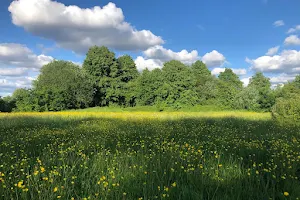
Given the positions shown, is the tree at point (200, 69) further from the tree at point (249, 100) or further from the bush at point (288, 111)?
the bush at point (288, 111)

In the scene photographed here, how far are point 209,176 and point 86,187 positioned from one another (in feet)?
6.84

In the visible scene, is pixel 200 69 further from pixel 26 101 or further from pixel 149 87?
pixel 26 101

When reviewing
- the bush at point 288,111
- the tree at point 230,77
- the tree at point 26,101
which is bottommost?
the bush at point 288,111

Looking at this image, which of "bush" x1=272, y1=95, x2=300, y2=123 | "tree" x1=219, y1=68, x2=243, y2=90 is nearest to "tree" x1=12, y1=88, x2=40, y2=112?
"bush" x1=272, y1=95, x2=300, y2=123

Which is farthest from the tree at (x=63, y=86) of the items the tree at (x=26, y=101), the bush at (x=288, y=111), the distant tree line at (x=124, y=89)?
the bush at (x=288, y=111)

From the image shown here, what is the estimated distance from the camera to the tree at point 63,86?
4062 cm

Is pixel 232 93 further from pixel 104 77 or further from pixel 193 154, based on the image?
pixel 193 154

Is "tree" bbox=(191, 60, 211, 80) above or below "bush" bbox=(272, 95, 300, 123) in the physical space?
above

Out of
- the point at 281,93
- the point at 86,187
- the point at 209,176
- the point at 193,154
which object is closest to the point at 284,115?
the point at 193,154

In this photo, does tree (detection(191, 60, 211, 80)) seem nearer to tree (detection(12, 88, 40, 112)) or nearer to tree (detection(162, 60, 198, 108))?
tree (detection(162, 60, 198, 108))

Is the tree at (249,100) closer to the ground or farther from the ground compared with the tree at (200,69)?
closer to the ground

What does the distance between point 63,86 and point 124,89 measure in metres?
16.3

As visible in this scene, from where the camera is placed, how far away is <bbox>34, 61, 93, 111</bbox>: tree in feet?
133

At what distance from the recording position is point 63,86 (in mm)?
48469
